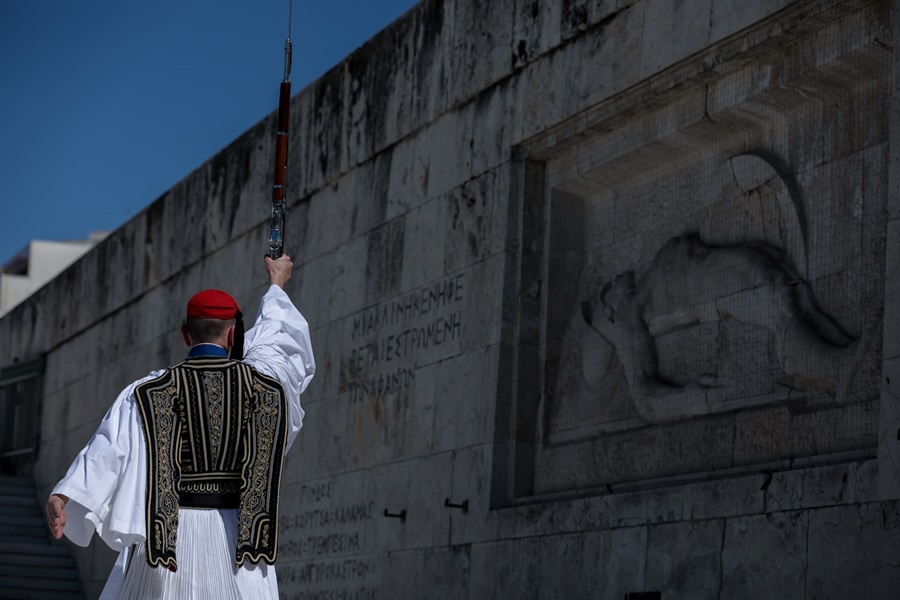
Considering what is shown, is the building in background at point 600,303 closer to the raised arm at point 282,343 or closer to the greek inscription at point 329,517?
the greek inscription at point 329,517

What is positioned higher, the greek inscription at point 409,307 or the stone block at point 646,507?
the greek inscription at point 409,307

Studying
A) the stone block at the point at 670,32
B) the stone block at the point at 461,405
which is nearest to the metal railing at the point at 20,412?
the stone block at the point at 461,405

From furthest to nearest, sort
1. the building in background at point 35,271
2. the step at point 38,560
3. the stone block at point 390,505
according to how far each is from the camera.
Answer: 1. the building in background at point 35,271
2. the step at point 38,560
3. the stone block at point 390,505

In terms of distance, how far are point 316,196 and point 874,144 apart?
5561mm

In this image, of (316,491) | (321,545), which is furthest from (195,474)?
(316,491)

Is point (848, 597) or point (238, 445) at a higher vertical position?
point (238, 445)

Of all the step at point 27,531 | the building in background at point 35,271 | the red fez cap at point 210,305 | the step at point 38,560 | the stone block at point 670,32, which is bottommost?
the step at point 38,560

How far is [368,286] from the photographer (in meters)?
10.3

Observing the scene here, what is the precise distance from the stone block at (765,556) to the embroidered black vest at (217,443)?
7.04 feet

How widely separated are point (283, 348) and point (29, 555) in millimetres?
11574

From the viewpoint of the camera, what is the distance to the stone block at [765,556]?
6195mm

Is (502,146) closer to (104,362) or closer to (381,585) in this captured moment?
(381,585)

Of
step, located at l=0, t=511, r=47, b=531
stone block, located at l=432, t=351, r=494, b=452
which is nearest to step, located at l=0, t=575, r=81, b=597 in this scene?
step, located at l=0, t=511, r=47, b=531

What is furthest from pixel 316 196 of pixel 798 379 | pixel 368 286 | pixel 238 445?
pixel 238 445
